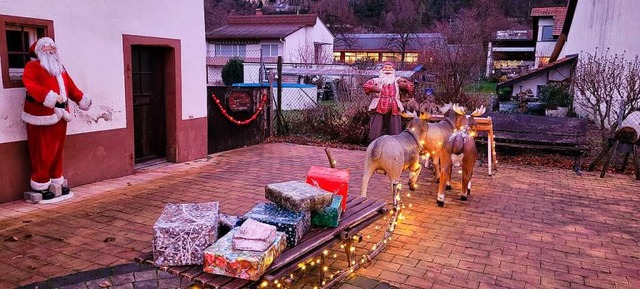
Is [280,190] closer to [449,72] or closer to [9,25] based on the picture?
[9,25]

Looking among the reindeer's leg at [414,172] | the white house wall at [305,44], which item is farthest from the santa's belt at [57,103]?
the white house wall at [305,44]

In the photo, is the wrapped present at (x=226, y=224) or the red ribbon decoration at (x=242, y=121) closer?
the wrapped present at (x=226, y=224)

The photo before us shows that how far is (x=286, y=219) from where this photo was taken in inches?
128

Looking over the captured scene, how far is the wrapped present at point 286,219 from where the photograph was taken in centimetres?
321

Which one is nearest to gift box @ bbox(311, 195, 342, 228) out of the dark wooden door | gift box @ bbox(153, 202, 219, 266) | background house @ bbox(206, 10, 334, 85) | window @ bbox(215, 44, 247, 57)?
gift box @ bbox(153, 202, 219, 266)

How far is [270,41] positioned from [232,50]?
358 centimetres

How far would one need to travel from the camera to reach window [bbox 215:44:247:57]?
35.7 meters

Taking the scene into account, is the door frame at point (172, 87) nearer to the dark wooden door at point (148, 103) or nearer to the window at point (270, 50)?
the dark wooden door at point (148, 103)

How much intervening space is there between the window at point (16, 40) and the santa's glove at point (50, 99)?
1.87ft

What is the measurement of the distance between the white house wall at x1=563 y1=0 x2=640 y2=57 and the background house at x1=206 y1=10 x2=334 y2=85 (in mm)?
16820

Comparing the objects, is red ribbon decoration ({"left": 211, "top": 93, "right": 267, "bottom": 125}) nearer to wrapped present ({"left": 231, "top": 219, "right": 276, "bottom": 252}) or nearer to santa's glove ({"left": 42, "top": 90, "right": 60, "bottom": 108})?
santa's glove ({"left": 42, "top": 90, "right": 60, "bottom": 108})

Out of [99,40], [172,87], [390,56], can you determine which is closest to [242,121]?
[172,87]

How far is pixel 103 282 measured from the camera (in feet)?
13.1

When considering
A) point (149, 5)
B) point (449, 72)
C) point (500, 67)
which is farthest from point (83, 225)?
point (500, 67)
